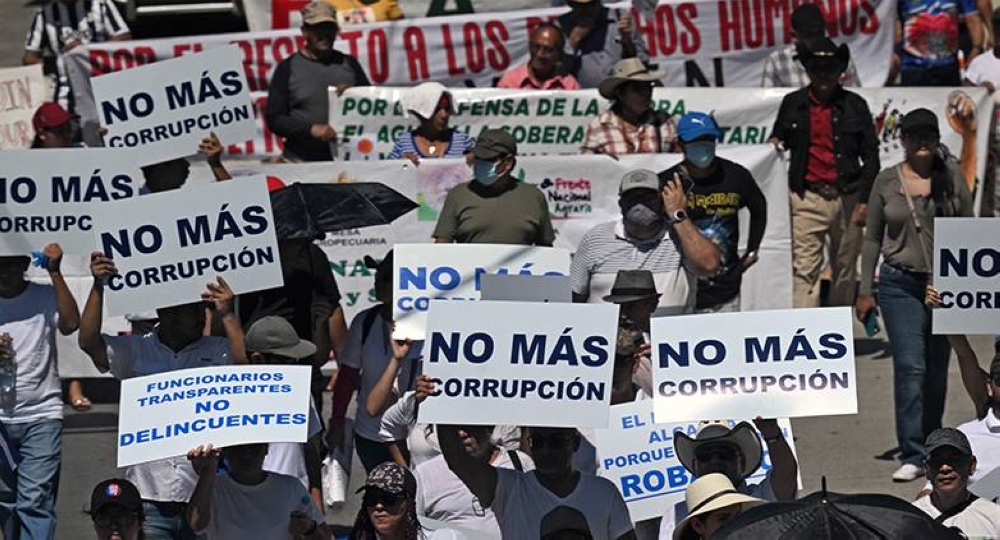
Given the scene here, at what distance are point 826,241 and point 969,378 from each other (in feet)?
12.8

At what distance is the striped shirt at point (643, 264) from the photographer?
1085cm

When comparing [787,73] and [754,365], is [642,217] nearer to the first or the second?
[754,365]

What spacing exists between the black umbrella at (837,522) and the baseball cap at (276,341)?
110 inches

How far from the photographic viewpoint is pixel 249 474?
8.50 metres

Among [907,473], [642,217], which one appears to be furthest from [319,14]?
[907,473]

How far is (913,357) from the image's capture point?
11.5m

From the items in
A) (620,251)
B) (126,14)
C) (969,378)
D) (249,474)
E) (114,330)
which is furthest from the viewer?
(126,14)

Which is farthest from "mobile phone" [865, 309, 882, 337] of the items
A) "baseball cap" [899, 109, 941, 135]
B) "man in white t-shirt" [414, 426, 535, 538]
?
"man in white t-shirt" [414, 426, 535, 538]

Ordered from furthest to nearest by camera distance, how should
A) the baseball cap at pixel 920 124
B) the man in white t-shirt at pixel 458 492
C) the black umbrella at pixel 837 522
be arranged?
the baseball cap at pixel 920 124 → the man in white t-shirt at pixel 458 492 → the black umbrella at pixel 837 522

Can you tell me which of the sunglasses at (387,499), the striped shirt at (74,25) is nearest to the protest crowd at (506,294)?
the sunglasses at (387,499)

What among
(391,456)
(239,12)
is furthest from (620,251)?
(239,12)

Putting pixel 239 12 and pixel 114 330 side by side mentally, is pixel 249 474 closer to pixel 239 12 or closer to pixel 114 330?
pixel 114 330

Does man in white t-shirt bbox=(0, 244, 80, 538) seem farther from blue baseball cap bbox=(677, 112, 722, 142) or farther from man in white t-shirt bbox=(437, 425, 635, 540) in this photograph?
blue baseball cap bbox=(677, 112, 722, 142)

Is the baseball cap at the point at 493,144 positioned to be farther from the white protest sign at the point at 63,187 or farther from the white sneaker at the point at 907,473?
the white sneaker at the point at 907,473
